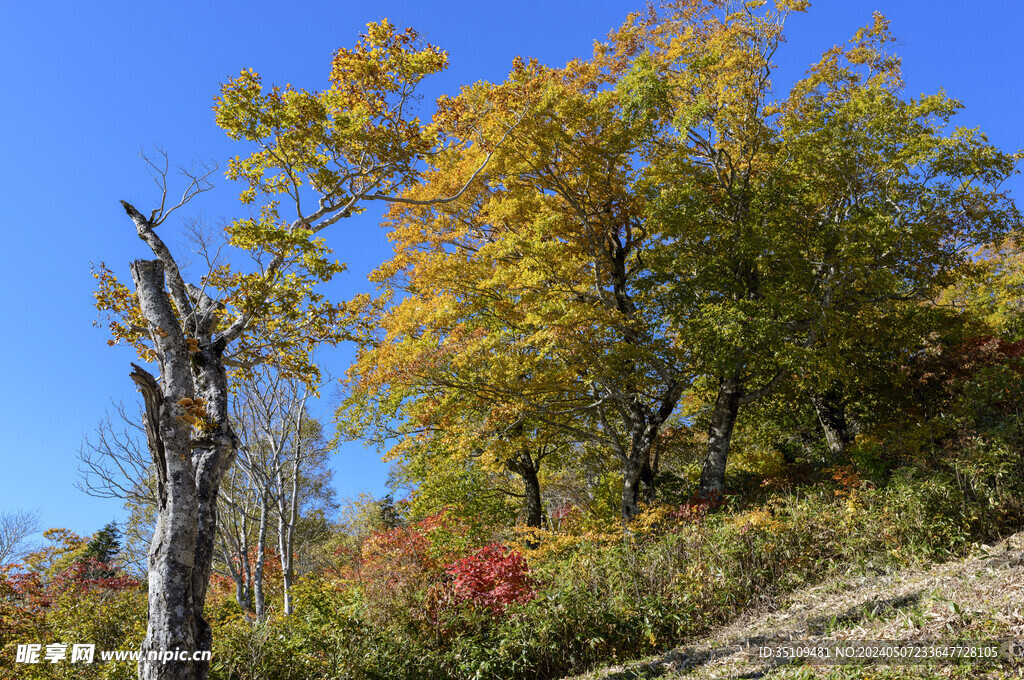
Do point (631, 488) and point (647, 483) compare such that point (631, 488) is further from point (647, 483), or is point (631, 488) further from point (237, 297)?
point (237, 297)

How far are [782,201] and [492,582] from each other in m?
8.25

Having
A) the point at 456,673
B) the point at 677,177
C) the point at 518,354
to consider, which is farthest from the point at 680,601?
the point at 677,177

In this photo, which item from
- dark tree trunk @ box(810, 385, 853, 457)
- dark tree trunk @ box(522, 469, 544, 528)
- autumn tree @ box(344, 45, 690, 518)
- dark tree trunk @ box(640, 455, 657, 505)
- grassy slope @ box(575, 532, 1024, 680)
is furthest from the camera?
dark tree trunk @ box(522, 469, 544, 528)

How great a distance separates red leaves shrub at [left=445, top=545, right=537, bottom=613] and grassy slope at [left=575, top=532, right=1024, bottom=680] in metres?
1.17

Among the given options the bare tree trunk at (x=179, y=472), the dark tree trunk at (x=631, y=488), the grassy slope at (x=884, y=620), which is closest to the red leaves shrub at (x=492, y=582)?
the grassy slope at (x=884, y=620)

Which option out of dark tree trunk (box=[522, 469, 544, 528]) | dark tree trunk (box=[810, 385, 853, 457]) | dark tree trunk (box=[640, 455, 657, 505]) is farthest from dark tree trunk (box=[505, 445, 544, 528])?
dark tree trunk (box=[810, 385, 853, 457])

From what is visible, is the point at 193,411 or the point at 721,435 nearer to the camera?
the point at 193,411

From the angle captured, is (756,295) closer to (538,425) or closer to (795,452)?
(795,452)

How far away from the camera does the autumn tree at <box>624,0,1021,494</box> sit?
998 cm

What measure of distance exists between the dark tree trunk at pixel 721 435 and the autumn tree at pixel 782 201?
3 cm

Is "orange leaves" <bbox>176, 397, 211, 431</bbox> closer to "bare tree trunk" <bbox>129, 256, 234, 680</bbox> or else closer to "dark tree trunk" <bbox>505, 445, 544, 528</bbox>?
"bare tree trunk" <bbox>129, 256, 234, 680</bbox>

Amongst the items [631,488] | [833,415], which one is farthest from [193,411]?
[833,415]

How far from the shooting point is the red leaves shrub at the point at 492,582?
6.57 m

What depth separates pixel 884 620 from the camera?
5.24 meters
